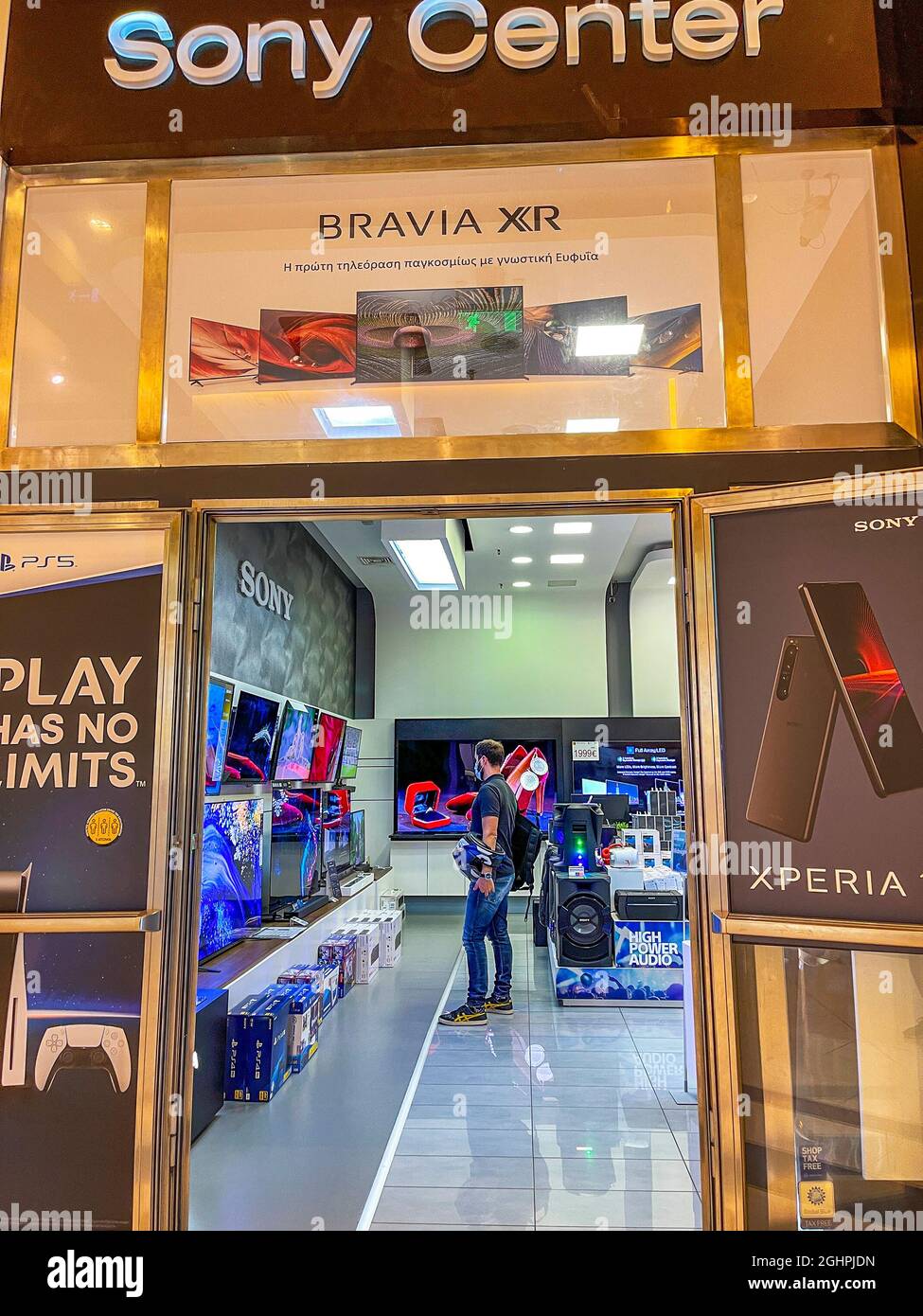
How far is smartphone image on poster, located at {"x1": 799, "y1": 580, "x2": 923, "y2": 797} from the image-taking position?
2.18m

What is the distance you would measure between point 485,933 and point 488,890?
0.32m

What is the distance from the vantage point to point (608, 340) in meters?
2.51

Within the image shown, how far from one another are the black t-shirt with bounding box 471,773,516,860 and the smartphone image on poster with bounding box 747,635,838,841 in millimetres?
3093

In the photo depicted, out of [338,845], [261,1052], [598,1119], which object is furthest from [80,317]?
[338,845]

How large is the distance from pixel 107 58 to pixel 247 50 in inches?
18.0

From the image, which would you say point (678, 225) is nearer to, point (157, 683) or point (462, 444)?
point (462, 444)

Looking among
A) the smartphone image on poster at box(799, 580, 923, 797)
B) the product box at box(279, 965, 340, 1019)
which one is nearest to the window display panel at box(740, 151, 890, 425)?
the smartphone image on poster at box(799, 580, 923, 797)

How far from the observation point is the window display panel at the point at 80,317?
2555 millimetres

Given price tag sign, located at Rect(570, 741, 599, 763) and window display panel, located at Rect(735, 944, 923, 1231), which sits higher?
price tag sign, located at Rect(570, 741, 599, 763)

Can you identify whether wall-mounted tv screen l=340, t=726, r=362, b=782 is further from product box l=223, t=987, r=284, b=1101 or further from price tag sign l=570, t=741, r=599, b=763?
product box l=223, t=987, r=284, b=1101

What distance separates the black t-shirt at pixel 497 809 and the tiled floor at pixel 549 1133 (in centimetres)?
110

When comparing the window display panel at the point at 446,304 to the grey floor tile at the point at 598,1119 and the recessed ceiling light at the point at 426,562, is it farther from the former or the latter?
the recessed ceiling light at the point at 426,562

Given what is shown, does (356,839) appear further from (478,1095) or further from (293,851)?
(478,1095)

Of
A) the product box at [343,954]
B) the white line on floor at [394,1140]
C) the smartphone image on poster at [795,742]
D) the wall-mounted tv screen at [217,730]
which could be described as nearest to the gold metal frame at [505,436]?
the smartphone image on poster at [795,742]
